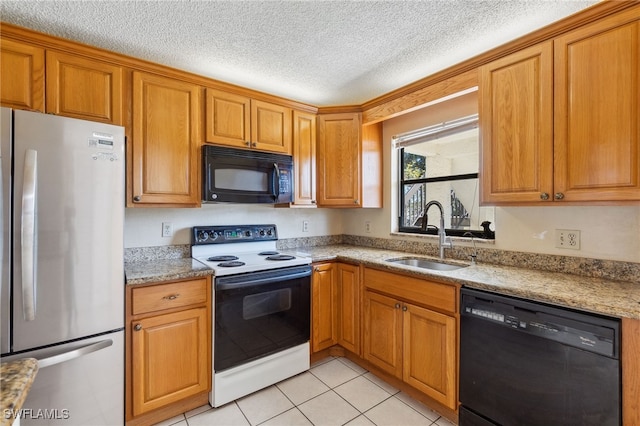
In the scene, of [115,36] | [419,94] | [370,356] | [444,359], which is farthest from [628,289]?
[115,36]

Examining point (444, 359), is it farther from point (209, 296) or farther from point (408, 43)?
point (408, 43)

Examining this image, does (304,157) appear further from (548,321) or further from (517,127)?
(548,321)

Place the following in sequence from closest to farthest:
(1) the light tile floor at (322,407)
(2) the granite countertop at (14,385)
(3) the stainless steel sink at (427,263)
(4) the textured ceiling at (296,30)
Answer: (2) the granite countertop at (14,385)
(4) the textured ceiling at (296,30)
(1) the light tile floor at (322,407)
(3) the stainless steel sink at (427,263)

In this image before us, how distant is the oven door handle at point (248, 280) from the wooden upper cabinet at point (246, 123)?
3.35 feet

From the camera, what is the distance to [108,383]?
1.55 m

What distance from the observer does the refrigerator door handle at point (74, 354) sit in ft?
4.40

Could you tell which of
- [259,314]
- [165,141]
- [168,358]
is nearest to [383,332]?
[259,314]

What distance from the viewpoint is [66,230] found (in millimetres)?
1421

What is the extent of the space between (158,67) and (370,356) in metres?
2.55

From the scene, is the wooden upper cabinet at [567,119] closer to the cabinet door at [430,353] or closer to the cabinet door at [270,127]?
the cabinet door at [430,353]

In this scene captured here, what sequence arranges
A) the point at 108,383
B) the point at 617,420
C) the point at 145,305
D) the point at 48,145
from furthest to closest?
1. the point at 145,305
2. the point at 108,383
3. the point at 48,145
4. the point at 617,420

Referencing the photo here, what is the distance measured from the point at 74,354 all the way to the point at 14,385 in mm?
976

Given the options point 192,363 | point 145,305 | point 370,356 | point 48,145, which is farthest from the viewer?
point 370,356

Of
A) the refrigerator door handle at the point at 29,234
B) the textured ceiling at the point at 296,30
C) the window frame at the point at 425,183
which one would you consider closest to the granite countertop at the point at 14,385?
the refrigerator door handle at the point at 29,234
